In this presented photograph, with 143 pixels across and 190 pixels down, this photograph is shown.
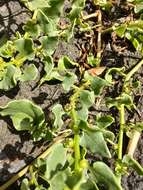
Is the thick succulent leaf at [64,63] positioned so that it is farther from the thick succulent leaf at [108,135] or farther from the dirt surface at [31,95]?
the thick succulent leaf at [108,135]

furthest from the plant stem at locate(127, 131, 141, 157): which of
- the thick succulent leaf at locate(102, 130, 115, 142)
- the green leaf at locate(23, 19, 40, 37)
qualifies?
the green leaf at locate(23, 19, 40, 37)

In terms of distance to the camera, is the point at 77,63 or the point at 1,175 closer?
the point at 1,175

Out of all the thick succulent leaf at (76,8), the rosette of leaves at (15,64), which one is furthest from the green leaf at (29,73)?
the thick succulent leaf at (76,8)

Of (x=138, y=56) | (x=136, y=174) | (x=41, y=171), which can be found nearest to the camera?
(x=41, y=171)

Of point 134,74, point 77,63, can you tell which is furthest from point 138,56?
point 77,63

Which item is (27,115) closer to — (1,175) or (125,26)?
(1,175)

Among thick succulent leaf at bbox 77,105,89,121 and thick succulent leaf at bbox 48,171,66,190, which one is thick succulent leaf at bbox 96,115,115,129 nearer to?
thick succulent leaf at bbox 77,105,89,121
